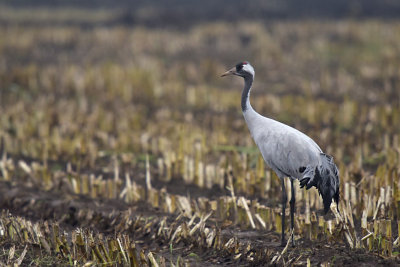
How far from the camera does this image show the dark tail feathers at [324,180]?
21.3 ft

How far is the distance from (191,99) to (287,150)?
8734mm

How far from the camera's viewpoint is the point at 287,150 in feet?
22.4

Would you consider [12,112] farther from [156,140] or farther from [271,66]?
[271,66]

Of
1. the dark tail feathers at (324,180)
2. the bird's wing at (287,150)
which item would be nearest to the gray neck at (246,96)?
the bird's wing at (287,150)

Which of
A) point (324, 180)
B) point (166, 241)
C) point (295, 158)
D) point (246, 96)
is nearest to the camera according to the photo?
point (324, 180)

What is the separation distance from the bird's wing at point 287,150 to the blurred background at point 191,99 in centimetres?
115

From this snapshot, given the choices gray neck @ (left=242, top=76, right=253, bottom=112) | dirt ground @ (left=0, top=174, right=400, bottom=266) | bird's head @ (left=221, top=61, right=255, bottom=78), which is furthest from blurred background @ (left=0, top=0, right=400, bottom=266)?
bird's head @ (left=221, top=61, right=255, bottom=78)

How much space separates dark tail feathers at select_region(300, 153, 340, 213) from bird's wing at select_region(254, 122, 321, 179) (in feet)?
0.31

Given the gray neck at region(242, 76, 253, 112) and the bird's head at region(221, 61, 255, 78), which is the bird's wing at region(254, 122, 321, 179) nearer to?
the gray neck at region(242, 76, 253, 112)

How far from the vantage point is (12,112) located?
13.2m

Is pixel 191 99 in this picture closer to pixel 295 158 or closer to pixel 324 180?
pixel 295 158

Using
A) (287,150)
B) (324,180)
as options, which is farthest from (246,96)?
(324,180)

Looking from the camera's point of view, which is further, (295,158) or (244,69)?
(244,69)

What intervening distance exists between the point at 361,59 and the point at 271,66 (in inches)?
113
